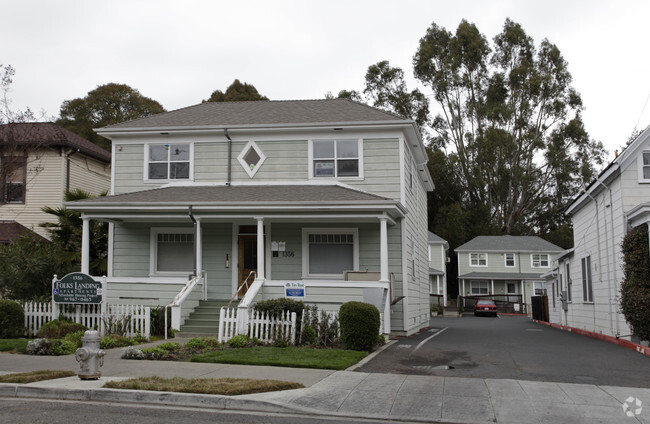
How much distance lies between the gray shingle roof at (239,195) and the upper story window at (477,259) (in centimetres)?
4042

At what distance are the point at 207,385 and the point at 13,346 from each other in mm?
6896

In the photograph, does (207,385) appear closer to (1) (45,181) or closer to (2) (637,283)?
(2) (637,283)

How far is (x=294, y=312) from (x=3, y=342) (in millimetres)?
6643

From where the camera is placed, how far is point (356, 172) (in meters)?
19.1

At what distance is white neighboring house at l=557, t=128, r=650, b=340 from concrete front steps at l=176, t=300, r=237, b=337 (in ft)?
35.5

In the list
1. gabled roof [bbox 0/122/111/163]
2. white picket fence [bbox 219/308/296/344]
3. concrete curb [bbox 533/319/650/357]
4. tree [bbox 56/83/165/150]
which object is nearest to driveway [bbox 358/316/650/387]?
concrete curb [bbox 533/319/650/357]

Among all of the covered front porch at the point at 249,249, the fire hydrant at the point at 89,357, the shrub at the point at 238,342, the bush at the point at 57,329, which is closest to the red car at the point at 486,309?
the covered front porch at the point at 249,249

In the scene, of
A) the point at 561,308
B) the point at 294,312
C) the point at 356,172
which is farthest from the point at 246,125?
the point at 561,308

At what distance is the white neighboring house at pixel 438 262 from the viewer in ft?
180

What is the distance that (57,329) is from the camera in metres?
14.6

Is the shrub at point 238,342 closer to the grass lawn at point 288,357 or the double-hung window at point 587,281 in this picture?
the grass lawn at point 288,357

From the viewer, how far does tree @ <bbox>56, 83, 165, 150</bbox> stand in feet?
167

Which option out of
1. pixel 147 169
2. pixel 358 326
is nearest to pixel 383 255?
pixel 358 326

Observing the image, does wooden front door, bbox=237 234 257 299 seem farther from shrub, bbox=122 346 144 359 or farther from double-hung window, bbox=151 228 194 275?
shrub, bbox=122 346 144 359
